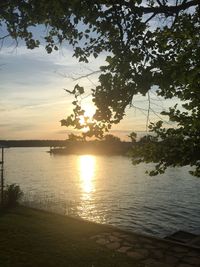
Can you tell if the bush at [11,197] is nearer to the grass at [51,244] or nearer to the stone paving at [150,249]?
the grass at [51,244]

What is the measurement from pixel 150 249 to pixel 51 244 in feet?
12.2

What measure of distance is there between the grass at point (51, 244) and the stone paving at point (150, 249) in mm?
545

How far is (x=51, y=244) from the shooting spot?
14344mm

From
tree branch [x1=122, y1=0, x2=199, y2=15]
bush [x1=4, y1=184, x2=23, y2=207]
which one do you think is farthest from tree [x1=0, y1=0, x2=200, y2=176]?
bush [x1=4, y1=184, x2=23, y2=207]

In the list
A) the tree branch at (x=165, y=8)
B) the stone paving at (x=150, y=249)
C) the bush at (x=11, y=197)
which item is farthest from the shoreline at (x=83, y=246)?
the tree branch at (x=165, y=8)

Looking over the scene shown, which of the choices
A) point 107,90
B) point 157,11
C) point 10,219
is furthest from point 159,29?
point 10,219

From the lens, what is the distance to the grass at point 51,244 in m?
12.3

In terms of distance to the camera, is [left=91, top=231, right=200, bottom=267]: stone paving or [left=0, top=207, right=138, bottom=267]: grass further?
[left=91, top=231, right=200, bottom=267]: stone paving

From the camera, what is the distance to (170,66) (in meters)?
8.62

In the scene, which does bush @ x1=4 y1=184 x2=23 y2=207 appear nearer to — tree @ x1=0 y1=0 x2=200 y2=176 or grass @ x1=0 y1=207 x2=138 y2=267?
grass @ x1=0 y1=207 x2=138 y2=267

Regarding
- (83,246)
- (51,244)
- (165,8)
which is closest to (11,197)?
(51,244)

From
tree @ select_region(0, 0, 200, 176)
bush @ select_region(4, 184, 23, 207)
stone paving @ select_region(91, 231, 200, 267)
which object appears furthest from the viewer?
bush @ select_region(4, 184, 23, 207)

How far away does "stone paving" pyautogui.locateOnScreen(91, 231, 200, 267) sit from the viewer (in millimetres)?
13094

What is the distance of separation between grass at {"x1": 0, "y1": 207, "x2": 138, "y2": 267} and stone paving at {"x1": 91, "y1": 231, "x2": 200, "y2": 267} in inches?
Result: 21.5
